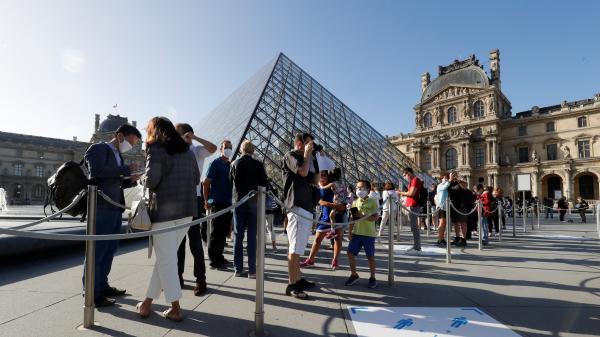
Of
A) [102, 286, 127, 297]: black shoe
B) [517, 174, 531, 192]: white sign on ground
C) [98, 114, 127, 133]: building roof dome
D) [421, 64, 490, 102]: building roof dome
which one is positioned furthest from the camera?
[98, 114, 127, 133]: building roof dome

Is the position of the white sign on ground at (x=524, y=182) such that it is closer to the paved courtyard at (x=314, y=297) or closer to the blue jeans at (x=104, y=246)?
the paved courtyard at (x=314, y=297)

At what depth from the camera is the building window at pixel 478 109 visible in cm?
4506

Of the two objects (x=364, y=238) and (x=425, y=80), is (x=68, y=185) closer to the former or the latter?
(x=364, y=238)

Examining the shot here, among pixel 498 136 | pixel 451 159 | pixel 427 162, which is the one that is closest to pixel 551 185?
pixel 498 136

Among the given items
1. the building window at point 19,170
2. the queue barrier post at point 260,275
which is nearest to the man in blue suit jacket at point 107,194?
the queue barrier post at point 260,275

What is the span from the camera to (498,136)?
144ft

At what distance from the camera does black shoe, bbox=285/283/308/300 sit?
2.75 meters

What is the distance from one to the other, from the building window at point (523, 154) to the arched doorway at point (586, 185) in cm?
581

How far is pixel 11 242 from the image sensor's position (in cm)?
391

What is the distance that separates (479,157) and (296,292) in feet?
161

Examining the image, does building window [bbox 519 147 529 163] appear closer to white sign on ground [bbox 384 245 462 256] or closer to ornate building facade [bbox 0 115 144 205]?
white sign on ground [bbox 384 245 462 256]

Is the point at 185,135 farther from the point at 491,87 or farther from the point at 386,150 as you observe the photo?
the point at 491,87

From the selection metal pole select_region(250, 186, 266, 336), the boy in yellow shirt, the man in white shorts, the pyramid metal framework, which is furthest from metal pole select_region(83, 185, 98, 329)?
the pyramid metal framework

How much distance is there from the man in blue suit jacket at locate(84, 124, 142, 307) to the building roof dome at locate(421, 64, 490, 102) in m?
50.5
